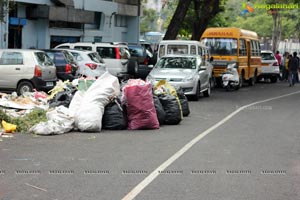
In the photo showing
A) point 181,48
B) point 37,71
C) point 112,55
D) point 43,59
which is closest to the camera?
point 37,71

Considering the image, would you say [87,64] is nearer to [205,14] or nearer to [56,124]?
[56,124]

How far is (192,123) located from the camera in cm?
1402

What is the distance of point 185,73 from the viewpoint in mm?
20141

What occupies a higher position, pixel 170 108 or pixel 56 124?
pixel 170 108

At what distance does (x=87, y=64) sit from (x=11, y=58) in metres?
4.46

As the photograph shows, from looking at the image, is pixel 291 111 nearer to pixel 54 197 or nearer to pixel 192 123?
pixel 192 123

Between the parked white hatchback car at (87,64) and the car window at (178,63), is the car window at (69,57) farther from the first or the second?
the car window at (178,63)

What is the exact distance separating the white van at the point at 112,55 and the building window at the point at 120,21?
1670 cm

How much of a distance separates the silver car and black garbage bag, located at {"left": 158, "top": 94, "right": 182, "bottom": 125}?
228 inches

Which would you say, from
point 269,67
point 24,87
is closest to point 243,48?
point 269,67

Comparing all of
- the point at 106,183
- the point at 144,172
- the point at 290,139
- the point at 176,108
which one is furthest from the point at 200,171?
the point at 176,108

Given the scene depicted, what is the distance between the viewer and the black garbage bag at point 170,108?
1339 centimetres

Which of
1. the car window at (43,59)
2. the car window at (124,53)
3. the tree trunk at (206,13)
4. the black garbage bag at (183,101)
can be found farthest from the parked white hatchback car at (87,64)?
the tree trunk at (206,13)

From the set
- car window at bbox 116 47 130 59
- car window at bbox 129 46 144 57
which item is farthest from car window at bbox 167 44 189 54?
car window at bbox 129 46 144 57
